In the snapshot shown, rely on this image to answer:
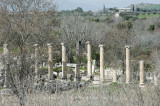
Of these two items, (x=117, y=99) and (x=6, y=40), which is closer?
(x=117, y=99)

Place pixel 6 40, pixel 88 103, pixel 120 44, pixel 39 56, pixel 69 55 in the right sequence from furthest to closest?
1. pixel 69 55
2. pixel 120 44
3. pixel 6 40
4. pixel 39 56
5. pixel 88 103

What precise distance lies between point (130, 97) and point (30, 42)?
17.5m

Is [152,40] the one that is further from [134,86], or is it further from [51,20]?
[134,86]

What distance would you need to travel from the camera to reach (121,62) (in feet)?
101

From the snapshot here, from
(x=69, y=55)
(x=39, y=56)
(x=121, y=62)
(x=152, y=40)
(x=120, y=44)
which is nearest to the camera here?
(x=39, y=56)

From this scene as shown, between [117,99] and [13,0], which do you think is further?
[13,0]

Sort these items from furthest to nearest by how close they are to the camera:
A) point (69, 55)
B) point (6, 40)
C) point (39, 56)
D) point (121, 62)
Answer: point (69, 55) < point (121, 62) < point (6, 40) < point (39, 56)

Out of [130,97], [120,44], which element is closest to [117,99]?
[130,97]

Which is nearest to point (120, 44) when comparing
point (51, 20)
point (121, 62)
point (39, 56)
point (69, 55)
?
point (121, 62)

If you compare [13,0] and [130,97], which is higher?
[13,0]

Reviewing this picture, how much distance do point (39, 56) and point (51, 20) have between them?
4830 millimetres

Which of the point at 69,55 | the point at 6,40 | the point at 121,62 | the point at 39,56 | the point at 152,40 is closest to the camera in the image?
the point at 39,56

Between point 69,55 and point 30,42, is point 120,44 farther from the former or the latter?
point 30,42

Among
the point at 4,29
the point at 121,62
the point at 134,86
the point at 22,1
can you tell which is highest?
the point at 22,1
